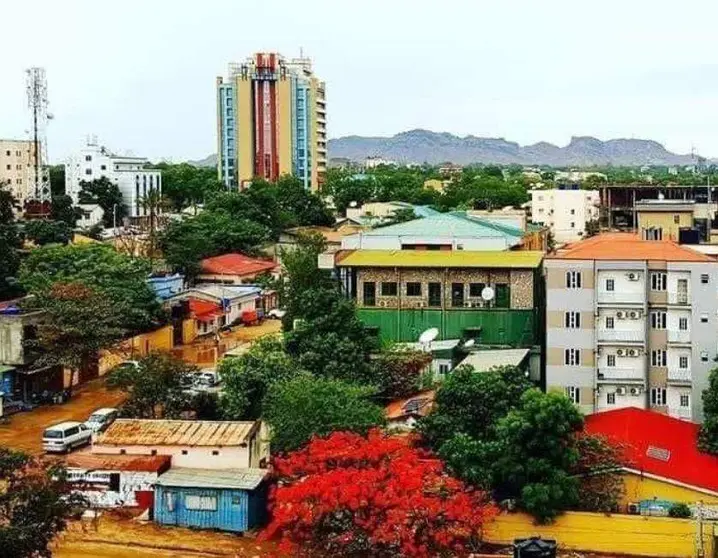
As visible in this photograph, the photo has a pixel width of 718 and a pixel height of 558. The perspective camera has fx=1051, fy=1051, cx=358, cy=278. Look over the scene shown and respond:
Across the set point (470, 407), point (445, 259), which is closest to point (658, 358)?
point (470, 407)

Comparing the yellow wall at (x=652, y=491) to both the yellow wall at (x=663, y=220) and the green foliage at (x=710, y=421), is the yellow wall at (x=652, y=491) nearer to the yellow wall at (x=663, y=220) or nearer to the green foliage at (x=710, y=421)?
the green foliage at (x=710, y=421)

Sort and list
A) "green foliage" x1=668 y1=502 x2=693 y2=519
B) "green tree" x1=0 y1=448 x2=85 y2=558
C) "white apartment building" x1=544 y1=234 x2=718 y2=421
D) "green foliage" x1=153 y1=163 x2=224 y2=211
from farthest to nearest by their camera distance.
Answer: "green foliage" x1=153 y1=163 x2=224 y2=211 < "white apartment building" x1=544 y1=234 x2=718 y2=421 < "green foliage" x1=668 y1=502 x2=693 y2=519 < "green tree" x1=0 y1=448 x2=85 y2=558

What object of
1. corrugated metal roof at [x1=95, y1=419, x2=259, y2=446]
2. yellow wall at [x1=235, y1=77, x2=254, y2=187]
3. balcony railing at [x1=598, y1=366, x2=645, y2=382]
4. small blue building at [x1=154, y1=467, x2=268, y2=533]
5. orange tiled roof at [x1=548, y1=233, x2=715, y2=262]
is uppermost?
yellow wall at [x1=235, y1=77, x2=254, y2=187]

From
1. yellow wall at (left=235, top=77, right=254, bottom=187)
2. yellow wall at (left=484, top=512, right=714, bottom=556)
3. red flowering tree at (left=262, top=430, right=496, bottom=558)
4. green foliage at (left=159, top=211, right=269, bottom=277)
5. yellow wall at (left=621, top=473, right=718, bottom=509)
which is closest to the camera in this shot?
red flowering tree at (left=262, top=430, right=496, bottom=558)

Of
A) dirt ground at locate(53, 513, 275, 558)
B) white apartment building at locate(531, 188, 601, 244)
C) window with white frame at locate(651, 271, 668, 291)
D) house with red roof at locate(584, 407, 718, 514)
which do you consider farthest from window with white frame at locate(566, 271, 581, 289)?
white apartment building at locate(531, 188, 601, 244)

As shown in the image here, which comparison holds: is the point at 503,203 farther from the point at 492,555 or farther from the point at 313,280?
the point at 492,555

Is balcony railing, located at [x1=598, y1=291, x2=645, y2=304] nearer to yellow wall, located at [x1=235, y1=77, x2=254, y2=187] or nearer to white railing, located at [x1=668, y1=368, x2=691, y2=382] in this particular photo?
white railing, located at [x1=668, y1=368, x2=691, y2=382]
